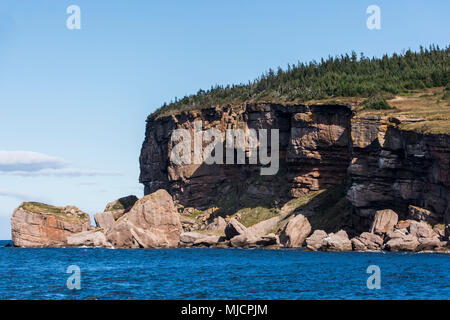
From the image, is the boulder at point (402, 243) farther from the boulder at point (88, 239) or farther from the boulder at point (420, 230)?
the boulder at point (88, 239)

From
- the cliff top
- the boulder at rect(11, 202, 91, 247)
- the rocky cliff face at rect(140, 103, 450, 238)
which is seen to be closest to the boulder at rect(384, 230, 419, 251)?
the rocky cliff face at rect(140, 103, 450, 238)

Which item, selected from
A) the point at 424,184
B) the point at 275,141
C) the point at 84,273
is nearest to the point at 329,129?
the point at 275,141

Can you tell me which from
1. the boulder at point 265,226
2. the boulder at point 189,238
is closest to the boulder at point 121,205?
the boulder at point 189,238

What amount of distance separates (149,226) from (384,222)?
3961 centimetres

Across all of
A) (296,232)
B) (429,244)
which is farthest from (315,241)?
(429,244)

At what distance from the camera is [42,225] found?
4569 inches

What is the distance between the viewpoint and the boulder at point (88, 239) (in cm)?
11094

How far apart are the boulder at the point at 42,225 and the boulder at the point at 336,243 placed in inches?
1855

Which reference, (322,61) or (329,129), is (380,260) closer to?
(329,129)

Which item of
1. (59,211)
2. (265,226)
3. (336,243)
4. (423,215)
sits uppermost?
(423,215)

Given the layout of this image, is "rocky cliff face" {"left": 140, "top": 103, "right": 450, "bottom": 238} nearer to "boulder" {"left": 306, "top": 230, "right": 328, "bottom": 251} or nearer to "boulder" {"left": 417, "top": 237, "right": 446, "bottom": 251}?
"boulder" {"left": 417, "top": 237, "right": 446, "bottom": 251}

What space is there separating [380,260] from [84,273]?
31877mm

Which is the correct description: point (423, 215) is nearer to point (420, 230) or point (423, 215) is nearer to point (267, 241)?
point (420, 230)

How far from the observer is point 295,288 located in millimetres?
49531
